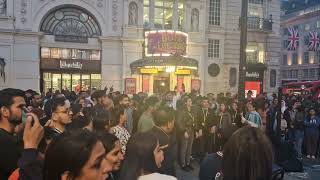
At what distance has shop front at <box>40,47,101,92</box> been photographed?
26219 mm

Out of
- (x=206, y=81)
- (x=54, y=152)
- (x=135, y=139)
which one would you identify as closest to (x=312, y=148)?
(x=135, y=139)

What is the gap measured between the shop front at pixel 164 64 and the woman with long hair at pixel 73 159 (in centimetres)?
2268

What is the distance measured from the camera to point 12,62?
24984 mm

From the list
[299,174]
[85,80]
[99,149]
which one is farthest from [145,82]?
[99,149]

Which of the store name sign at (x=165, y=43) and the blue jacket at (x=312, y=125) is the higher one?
the store name sign at (x=165, y=43)

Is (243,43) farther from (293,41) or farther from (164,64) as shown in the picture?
(164,64)

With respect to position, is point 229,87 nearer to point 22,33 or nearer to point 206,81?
point 206,81

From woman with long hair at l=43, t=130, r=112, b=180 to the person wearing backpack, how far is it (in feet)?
40.4

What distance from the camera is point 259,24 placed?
32.0 m

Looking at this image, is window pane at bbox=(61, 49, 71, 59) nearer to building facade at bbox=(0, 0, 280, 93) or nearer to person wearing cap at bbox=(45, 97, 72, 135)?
building facade at bbox=(0, 0, 280, 93)

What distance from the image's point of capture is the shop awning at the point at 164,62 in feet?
82.3

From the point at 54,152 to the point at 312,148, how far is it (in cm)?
1225

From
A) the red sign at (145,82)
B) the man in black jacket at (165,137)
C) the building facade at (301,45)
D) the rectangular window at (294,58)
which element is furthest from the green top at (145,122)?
the rectangular window at (294,58)

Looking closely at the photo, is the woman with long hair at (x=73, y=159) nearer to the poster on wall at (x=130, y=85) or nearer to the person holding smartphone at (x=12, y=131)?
the person holding smartphone at (x=12, y=131)
